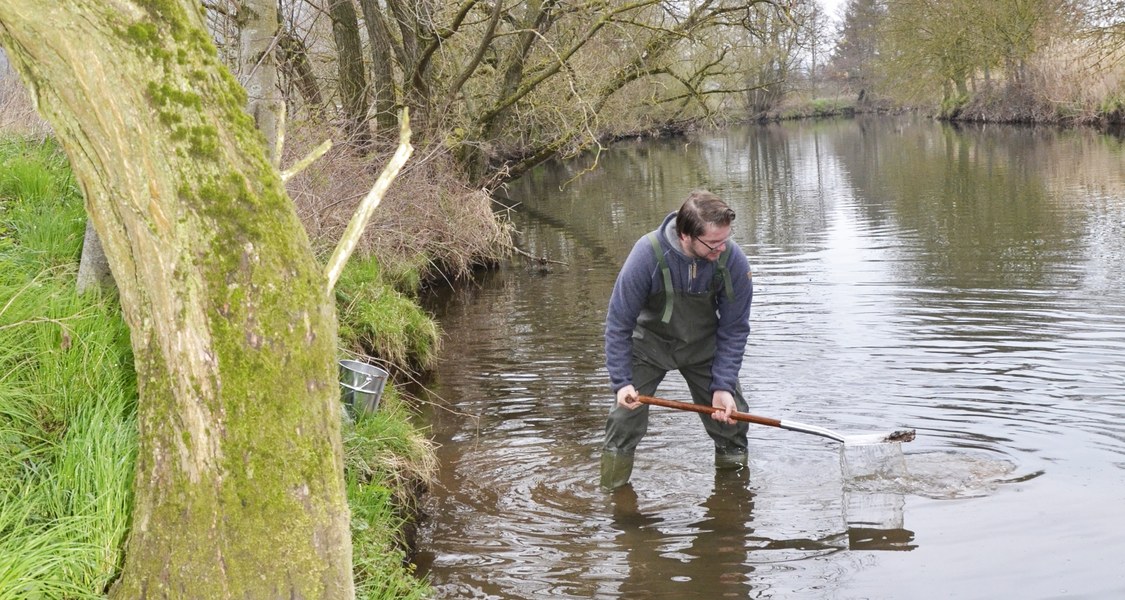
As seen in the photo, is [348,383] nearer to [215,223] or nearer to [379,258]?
[215,223]

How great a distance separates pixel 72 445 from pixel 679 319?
3.09m

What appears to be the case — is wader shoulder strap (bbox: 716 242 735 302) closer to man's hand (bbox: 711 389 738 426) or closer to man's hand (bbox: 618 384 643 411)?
man's hand (bbox: 711 389 738 426)

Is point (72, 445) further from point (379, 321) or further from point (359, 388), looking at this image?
point (379, 321)

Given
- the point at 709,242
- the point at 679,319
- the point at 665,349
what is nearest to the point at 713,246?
the point at 709,242

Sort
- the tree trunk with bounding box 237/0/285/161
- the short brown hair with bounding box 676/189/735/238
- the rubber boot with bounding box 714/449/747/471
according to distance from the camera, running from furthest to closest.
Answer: the tree trunk with bounding box 237/0/285/161 < the rubber boot with bounding box 714/449/747/471 < the short brown hair with bounding box 676/189/735/238

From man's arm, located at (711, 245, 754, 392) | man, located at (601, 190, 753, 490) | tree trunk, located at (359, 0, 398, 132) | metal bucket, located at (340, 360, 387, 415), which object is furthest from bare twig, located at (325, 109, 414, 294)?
tree trunk, located at (359, 0, 398, 132)

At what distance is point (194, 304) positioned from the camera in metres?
3.25

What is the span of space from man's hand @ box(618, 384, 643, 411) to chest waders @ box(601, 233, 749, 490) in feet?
0.75

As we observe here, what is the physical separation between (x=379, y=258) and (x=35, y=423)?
696 centimetres

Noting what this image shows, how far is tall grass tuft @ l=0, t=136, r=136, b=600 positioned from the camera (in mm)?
3410

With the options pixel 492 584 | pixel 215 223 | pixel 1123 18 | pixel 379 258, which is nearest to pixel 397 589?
pixel 492 584

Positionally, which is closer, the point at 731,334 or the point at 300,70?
the point at 731,334

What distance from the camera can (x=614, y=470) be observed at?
19.8 feet

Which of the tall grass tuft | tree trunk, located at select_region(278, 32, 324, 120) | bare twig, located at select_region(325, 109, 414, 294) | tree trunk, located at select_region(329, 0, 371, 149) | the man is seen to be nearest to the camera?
the tall grass tuft
